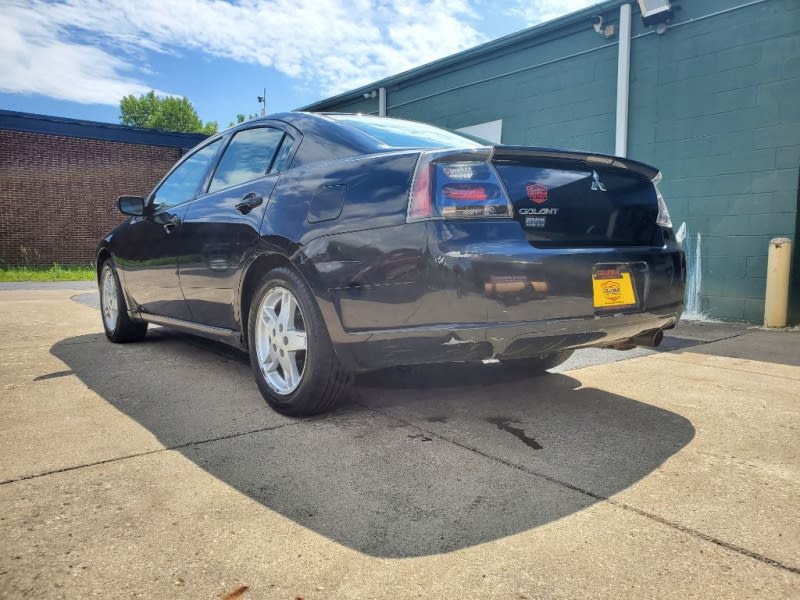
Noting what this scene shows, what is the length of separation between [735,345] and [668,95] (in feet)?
11.0

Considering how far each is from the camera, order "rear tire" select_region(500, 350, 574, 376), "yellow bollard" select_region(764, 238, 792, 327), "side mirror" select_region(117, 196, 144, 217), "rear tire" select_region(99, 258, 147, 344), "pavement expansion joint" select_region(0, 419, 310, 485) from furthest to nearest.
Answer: "yellow bollard" select_region(764, 238, 792, 327)
"rear tire" select_region(99, 258, 147, 344)
"side mirror" select_region(117, 196, 144, 217)
"rear tire" select_region(500, 350, 574, 376)
"pavement expansion joint" select_region(0, 419, 310, 485)

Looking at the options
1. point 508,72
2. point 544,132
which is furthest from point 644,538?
point 508,72

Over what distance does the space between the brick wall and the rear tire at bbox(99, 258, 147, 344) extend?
13764 millimetres

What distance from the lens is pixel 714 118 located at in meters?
6.55

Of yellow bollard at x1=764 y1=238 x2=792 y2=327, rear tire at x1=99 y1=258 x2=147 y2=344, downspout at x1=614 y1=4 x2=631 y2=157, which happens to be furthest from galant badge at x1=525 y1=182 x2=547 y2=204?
downspout at x1=614 y1=4 x2=631 y2=157

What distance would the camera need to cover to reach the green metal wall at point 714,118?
6.05 m

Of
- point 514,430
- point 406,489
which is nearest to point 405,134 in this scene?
point 514,430

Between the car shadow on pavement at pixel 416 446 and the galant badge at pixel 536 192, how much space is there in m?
0.99

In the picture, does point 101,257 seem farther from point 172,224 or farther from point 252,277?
point 252,277

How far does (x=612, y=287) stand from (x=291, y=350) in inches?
57.8

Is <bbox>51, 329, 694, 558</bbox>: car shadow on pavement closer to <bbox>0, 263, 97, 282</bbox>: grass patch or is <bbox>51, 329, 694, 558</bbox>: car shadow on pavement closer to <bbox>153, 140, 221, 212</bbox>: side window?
<bbox>153, 140, 221, 212</bbox>: side window

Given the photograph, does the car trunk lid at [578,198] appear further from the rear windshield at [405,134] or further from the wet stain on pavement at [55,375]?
the wet stain on pavement at [55,375]

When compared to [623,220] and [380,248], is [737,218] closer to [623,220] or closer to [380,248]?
[623,220]

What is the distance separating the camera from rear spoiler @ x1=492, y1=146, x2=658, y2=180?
2410mm
